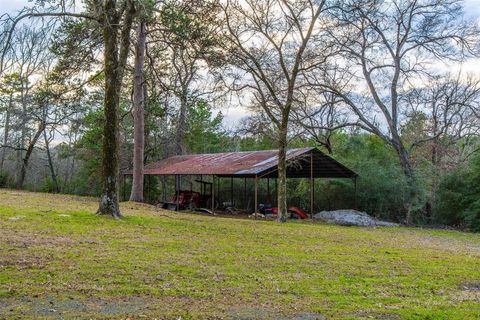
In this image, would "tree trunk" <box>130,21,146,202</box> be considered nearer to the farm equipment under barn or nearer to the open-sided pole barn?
the farm equipment under barn

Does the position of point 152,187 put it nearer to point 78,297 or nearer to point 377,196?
point 377,196

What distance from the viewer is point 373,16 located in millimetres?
21547

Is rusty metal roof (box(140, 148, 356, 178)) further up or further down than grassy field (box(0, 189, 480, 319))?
further up

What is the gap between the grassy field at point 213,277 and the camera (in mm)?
4758

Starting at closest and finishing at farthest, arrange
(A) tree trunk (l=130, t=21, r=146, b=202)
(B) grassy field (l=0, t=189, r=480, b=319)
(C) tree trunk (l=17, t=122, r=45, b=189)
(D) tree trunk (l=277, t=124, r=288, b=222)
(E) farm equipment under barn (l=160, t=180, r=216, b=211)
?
(B) grassy field (l=0, t=189, r=480, b=319), (D) tree trunk (l=277, t=124, r=288, b=222), (A) tree trunk (l=130, t=21, r=146, b=202), (E) farm equipment under barn (l=160, t=180, r=216, b=211), (C) tree trunk (l=17, t=122, r=45, b=189)

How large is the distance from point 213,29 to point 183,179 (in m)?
20.8

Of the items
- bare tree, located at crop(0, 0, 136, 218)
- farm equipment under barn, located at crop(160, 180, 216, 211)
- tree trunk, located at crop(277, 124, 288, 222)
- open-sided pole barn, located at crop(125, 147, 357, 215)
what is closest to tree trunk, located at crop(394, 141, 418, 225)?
open-sided pole barn, located at crop(125, 147, 357, 215)

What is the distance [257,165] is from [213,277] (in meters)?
13.4

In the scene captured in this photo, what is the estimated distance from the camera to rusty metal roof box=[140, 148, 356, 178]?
19.1 m

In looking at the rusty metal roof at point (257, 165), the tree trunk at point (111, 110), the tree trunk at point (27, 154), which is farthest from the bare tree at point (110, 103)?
the tree trunk at point (27, 154)

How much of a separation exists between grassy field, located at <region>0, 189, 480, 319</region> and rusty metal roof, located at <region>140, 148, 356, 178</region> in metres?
8.60

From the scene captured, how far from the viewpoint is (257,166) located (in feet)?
63.3

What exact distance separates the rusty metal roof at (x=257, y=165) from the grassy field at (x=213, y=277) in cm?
860

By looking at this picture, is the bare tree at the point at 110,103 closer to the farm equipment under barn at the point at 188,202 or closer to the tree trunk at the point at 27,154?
the farm equipment under barn at the point at 188,202
